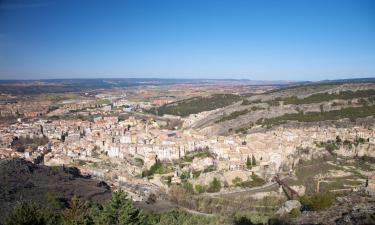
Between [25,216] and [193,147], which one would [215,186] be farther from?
[25,216]

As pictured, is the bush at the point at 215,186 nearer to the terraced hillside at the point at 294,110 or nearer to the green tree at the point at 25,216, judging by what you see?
the green tree at the point at 25,216

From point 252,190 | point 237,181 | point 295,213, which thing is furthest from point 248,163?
point 295,213

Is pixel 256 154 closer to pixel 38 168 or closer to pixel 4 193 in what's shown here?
pixel 38 168

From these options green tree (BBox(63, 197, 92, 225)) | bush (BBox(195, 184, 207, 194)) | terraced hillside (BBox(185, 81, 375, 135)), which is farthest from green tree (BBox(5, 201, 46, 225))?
terraced hillside (BBox(185, 81, 375, 135))

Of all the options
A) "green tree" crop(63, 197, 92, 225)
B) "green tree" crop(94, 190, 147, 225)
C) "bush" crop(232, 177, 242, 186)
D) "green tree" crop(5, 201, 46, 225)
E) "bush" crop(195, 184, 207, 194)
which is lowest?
"bush" crop(195, 184, 207, 194)

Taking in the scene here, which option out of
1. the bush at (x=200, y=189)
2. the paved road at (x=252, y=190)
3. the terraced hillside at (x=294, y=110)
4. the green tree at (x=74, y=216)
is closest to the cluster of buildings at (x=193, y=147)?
the paved road at (x=252, y=190)

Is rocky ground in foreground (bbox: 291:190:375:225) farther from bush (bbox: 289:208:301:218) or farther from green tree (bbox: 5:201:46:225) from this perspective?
green tree (bbox: 5:201:46:225)

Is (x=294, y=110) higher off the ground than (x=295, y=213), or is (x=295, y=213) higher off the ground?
(x=294, y=110)
